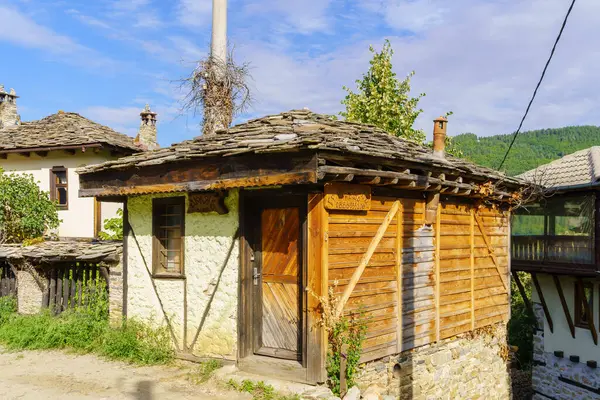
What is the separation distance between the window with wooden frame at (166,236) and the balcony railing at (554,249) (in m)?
10.5

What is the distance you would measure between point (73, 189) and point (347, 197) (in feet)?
36.2

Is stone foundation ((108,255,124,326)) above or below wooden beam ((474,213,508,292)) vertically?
below

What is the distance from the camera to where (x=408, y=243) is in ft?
24.1

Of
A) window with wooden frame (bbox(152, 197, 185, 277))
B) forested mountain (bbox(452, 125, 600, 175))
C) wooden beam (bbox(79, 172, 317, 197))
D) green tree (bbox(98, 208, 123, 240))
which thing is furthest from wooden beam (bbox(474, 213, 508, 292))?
forested mountain (bbox(452, 125, 600, 175))

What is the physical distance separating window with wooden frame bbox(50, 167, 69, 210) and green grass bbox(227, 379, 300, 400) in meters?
10.6

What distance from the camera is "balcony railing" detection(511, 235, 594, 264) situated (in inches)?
501

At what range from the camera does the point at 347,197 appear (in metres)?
6.25

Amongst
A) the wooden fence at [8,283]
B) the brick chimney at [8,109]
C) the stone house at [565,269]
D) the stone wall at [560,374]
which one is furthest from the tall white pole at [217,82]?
the stone wall at [560,374]

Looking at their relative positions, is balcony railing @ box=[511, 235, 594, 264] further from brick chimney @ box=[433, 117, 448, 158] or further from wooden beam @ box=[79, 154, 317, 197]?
wooden beam @ box=[79, 154, 317, 197]

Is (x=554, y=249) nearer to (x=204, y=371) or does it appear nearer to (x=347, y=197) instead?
(x=347, y=197)

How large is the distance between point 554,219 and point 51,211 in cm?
1394

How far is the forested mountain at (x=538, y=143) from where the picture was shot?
37131 millimetres

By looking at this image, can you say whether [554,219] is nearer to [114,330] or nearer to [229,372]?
[229,372]

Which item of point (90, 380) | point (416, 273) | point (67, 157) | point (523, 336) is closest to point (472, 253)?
point (416, 273)
